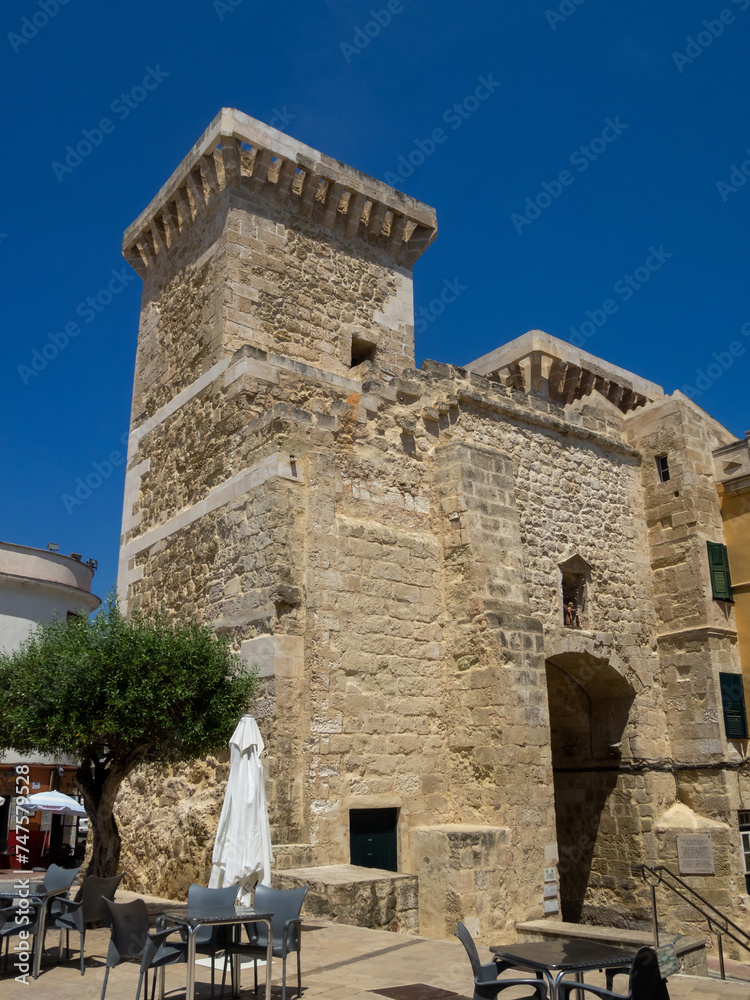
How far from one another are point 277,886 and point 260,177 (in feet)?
34.3

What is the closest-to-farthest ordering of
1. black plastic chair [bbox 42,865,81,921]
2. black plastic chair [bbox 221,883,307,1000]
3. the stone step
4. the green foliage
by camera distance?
black plastic chair [bbox 221,883,307,1000] < black plastic chair [bbox 42,865,81,921] < the green foliage < the stone step

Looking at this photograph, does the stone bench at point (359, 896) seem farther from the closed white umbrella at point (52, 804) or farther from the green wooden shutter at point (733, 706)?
the closed white umbrella at point (52, 804)

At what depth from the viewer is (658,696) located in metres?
14.0

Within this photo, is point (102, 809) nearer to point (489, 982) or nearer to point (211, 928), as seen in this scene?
→ point (211, 928)

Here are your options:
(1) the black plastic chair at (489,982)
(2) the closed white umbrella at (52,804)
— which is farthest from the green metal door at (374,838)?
(2) the closed white umbrella at (52,804)

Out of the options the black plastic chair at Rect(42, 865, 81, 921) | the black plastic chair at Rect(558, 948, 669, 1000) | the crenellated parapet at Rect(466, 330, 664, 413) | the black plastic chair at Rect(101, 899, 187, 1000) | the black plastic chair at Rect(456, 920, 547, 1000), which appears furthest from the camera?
the crenellated parapet at Rect(466, 330, 664, 413)

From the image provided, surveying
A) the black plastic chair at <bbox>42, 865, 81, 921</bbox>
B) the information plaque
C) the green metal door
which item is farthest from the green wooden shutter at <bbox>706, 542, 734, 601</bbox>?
the black plastic chair at <bbox>42, 865, 81, 921</bbox>

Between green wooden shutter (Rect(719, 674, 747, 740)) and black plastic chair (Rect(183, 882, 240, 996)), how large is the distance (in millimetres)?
9980

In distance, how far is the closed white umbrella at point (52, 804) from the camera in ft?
56.0

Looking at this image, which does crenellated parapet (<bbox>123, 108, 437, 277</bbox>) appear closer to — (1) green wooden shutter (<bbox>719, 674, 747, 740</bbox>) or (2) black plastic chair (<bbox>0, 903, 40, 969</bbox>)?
(1) green wooden shutter (<bbox>719, 674, 747, 740</bbox>)

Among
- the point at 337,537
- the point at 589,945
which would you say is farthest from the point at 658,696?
the point at 589,945

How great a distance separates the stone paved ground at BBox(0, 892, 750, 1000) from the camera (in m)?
5.89

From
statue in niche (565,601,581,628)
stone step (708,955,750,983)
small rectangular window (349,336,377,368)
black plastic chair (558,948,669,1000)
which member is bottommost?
stone step (708,955,750,983)

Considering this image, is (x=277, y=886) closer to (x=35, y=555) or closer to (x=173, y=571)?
(x=173, y=571)
